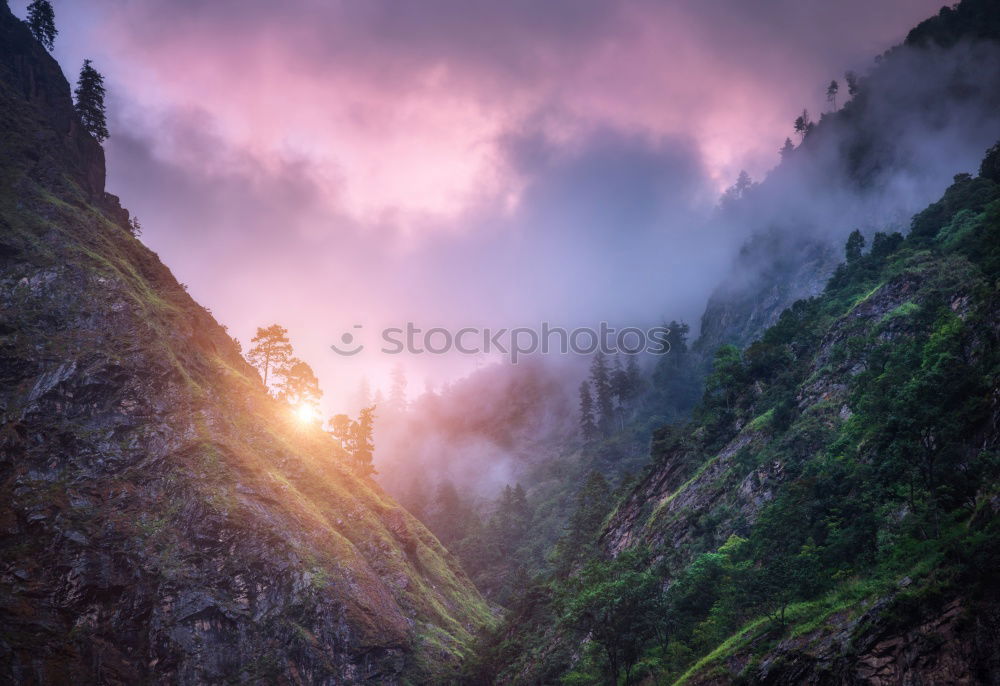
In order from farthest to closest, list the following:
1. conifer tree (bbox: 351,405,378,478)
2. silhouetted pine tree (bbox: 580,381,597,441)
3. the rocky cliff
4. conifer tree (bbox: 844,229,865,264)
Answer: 1. silhouetted pine tree (bbox: 580,381,597,441)
2. conifer tree (bbox: 351,405,378,478)
3. conifer tree (bbox: 844,229,865,264)
4. the rocky cliff

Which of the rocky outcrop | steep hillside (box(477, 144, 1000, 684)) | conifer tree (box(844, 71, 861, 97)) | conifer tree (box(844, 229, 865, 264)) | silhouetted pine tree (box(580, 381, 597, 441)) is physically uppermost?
conifer tree (box(844, 71, 861, 97))

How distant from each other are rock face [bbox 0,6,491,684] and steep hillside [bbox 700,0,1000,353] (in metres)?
89.9

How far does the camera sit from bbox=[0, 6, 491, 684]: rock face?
163 ft

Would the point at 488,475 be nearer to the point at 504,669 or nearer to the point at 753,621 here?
the point at 504,669

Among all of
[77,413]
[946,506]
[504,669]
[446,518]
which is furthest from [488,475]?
[946,506]

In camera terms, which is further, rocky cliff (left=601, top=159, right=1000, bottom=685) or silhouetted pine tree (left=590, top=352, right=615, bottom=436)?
silhouetted pine tree (left=590, top=352, right=615, bottom=436)

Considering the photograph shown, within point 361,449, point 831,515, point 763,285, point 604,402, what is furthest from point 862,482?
point 604,402

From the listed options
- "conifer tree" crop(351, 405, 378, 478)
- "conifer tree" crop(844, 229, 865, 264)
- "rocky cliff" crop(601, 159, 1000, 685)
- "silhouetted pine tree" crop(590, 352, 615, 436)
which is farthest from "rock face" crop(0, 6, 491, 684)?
"conifer tree" crop(844, 229, 865, 264)

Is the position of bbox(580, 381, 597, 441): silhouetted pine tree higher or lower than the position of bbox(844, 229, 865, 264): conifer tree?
lower

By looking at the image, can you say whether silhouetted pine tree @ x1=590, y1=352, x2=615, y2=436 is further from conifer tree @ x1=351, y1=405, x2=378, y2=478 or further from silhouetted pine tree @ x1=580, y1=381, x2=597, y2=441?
conifer tree @ x1=351, y1=405, x2=378, y2=478

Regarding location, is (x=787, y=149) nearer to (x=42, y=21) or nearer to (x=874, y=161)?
(x=874, y=161)

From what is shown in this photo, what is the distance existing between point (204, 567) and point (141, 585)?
510 centimetres

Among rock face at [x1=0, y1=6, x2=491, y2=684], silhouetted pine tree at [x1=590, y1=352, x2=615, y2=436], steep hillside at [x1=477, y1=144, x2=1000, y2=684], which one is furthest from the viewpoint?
silhouetted pine tree at [x1=590, y1=352, x2=615, y2=436]

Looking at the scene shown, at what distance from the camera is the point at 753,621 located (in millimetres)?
35531
